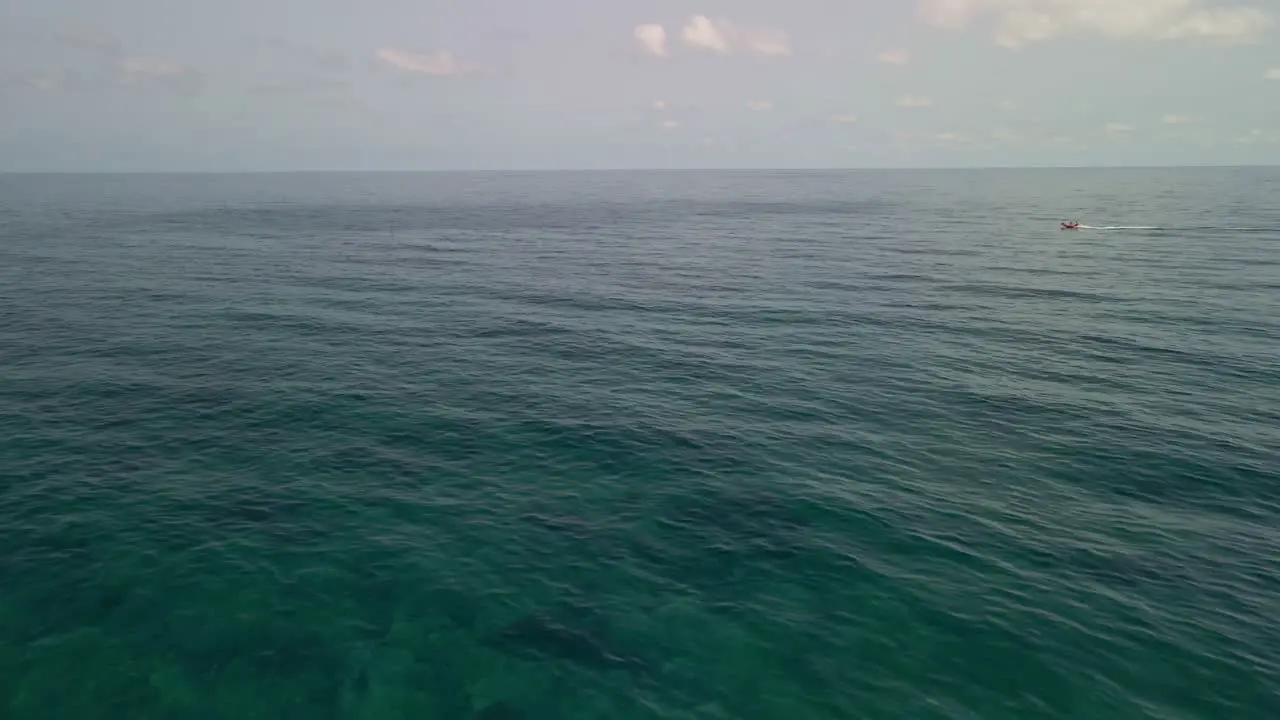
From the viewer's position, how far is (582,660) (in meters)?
31.0

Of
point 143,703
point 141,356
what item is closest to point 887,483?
A: point 143,703

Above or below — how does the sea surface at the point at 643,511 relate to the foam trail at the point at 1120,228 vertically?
below

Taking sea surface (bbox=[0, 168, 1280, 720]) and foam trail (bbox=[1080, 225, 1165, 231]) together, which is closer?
sea surface (bbox=[0, 168, 1280, 720])

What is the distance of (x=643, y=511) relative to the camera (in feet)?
141

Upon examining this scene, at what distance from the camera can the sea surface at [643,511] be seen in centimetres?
2992

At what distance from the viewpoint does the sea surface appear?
29922 millimetres

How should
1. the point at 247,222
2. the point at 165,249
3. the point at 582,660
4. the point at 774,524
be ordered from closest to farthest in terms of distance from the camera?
the point at 582,660 < the point at 774,524 < the point at 165,249 < the point at 247,222

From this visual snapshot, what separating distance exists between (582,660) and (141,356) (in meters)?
61.7

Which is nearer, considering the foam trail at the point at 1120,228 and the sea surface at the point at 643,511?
the sea surface at the point at 643,511

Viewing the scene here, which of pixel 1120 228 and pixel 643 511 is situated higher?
pixel 1120 228

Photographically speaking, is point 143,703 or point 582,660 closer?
point 143,703

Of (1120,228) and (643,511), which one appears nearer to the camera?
(643,511)

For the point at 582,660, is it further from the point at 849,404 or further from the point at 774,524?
the point at 849,404

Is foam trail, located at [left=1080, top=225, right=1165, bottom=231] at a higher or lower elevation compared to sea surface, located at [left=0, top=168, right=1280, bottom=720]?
higher
